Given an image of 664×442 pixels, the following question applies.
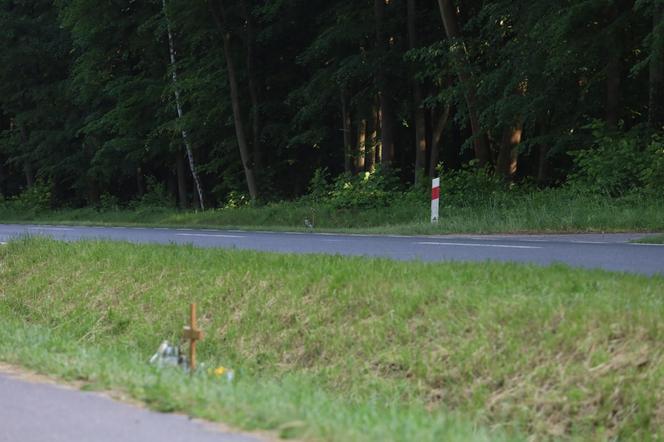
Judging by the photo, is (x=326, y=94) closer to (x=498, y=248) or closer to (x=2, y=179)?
(x=498, y=248)

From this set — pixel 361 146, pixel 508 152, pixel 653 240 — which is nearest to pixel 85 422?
pixel 653 240

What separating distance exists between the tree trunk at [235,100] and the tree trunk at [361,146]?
171 inches

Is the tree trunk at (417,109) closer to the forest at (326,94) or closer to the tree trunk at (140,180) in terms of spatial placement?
the forest at (326,94)

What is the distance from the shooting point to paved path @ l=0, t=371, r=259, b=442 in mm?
4961

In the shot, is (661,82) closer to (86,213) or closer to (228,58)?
(228,58)

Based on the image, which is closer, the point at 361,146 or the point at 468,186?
the point at 468,186

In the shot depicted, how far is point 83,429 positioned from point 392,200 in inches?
811

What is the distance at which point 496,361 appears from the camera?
689cm

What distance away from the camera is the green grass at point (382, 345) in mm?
5965

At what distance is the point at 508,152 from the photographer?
25719 millimetres

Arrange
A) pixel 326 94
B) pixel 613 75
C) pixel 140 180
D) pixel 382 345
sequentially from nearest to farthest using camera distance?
pixel 382 345 → pixel 613 75 → pixel 326 94 → pixel 140 180

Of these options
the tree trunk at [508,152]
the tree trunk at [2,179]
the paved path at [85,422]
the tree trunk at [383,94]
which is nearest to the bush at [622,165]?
the tree trunk at [508,152]


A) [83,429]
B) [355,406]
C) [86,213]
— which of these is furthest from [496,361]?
[86,213]

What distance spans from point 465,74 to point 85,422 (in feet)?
70.0
